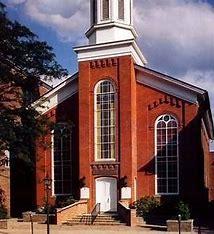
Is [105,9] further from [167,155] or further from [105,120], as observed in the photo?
[167,155]

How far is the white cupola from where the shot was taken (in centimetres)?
3766

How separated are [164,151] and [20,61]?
1379cm

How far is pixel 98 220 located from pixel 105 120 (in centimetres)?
704

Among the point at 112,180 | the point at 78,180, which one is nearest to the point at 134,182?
the point at 112,180

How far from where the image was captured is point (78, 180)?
36.9 m

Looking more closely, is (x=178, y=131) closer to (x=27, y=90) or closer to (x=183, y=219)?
(x=183, y=219)

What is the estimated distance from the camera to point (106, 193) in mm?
35938

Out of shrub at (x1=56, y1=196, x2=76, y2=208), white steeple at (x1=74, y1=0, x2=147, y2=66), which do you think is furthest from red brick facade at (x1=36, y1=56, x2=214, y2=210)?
shrub at (x1=56, y1=196, x2=76, y2=208)

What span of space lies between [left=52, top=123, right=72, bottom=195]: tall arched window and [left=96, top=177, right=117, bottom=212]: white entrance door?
255 cm

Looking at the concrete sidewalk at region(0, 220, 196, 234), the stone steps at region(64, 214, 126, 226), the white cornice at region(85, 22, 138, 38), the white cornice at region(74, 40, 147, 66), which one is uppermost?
the white cornice at region(85, 22, 138, 38)

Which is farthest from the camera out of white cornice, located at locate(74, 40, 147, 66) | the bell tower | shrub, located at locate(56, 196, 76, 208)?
white cornice, located at locate(74, 40, 147, 66)

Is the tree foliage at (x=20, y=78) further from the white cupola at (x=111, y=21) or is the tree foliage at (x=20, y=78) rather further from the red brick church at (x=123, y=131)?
the white cupola at (x=111, y=21)

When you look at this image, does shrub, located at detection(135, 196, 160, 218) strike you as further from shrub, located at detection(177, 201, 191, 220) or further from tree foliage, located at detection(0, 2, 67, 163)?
tree foliage, located at detection(0, 2, 67, 163)

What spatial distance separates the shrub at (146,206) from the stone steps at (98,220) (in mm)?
1500
